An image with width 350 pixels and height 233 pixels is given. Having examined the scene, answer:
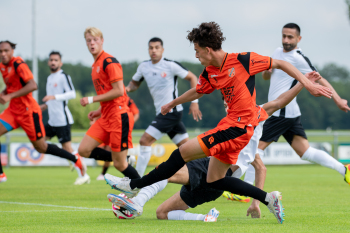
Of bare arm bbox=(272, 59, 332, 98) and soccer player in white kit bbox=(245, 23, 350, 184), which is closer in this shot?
bare arm bbox=(272, 59, 332, 98)

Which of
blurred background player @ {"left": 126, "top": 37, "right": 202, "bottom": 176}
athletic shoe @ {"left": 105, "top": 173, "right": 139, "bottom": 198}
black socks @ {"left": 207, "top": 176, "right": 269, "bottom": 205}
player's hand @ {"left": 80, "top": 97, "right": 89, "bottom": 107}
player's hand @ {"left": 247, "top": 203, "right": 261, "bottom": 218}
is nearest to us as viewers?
black socks @ {"left": 207, "top": 176, "right": 269, "bottom": 205}

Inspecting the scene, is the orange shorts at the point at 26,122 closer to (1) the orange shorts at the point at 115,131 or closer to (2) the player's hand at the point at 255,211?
(1) the orange shorts at the point at 115,131

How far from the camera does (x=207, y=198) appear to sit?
18.2 feet

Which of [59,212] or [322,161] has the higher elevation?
[322,161]

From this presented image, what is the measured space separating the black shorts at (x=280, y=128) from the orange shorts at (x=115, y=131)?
2.12 m

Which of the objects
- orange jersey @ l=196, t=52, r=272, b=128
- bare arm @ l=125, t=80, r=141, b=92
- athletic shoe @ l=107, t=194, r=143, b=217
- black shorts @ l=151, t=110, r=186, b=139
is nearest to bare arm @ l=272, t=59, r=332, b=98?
orange jersey @ l=196, t=52, r=272, b=128

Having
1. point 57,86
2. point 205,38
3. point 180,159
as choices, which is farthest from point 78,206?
point 57,86

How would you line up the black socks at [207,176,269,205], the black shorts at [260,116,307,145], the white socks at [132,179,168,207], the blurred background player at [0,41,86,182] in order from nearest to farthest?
1. the black socks at [207,176,269,205]
2. the white socks at [132,179,168,207]
3. the black shorts at [260,116,307,145]
4. the blurred background player at [0,41,86,182]

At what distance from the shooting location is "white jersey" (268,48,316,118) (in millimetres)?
7195

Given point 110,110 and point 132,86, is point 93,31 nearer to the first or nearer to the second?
point 110,110

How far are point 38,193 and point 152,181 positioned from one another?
4599 mm

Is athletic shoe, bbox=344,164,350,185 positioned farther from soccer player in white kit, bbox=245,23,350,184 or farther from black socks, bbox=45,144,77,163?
black socks, bbox=45,144,77,163

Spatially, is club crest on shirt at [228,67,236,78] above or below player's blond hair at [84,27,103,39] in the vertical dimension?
below

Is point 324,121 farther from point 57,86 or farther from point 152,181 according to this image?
point 152,181
